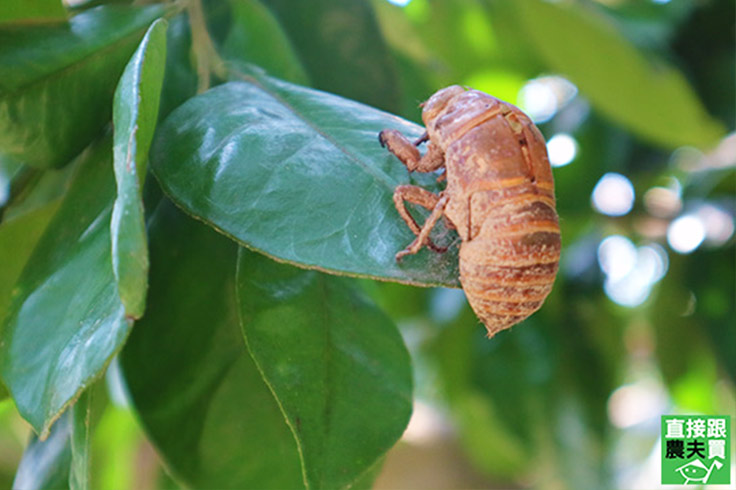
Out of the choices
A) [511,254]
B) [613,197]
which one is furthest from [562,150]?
[511,254]

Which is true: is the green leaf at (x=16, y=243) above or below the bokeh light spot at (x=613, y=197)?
above

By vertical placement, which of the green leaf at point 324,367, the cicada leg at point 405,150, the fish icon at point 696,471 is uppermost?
the cicada leg at point 405,150

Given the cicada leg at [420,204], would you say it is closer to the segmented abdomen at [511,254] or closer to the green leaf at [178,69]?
the segmented abdomen at [511,254]

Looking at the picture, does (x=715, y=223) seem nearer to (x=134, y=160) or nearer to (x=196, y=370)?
(x=196, y=370)

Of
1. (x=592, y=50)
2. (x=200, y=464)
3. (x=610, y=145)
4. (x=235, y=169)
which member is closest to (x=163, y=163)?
(x=235, y=169)

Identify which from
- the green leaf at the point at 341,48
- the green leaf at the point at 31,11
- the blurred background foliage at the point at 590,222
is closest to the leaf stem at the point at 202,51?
the green leaf at the point at 31,11

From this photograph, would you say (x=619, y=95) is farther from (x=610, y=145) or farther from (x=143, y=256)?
(x=143, y=256)
